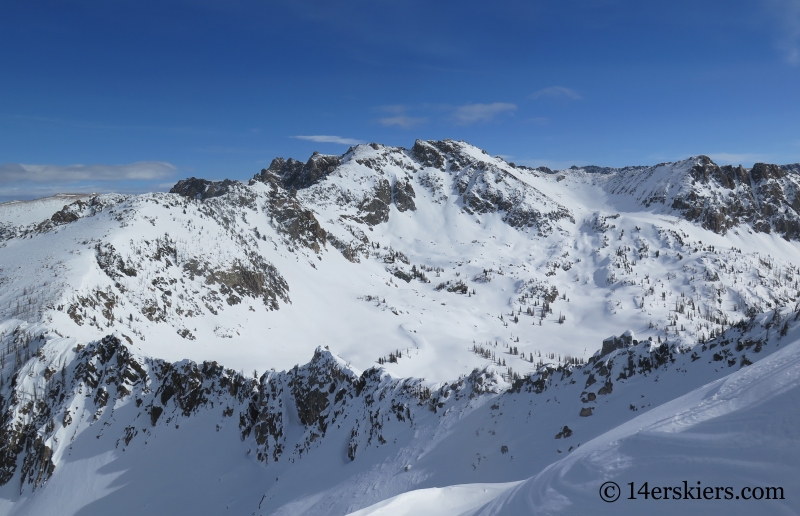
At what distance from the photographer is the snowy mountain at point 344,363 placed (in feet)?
41.6

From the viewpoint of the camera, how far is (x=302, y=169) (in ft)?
486

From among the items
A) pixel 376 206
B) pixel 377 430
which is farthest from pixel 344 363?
pixel 376 206

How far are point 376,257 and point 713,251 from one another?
3245 inches

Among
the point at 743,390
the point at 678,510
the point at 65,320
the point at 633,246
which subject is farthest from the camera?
the point at 633,246

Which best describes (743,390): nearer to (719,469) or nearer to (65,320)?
(719,469)

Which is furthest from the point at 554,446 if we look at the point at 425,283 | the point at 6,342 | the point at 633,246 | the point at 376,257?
the point at 633,246

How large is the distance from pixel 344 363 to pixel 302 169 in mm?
132994

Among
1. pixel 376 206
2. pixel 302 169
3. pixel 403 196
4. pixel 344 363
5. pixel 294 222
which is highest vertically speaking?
pixel 302 169

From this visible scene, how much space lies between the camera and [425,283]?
84312 millimetres

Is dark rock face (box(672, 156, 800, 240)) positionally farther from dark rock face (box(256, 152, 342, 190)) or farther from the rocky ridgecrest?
dark rock face (box(256, 152, 342, 190))

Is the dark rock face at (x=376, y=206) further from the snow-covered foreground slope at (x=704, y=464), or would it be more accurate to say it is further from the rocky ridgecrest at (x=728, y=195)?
the snow-covered foreground slope at (x=704, y=464)

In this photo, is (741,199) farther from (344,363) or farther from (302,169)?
(344,363)

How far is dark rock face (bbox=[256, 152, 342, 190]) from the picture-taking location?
13700 centimetres

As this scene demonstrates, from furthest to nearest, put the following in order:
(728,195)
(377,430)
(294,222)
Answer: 1. (728,195)
2. (294,222)
3. (377,430)
